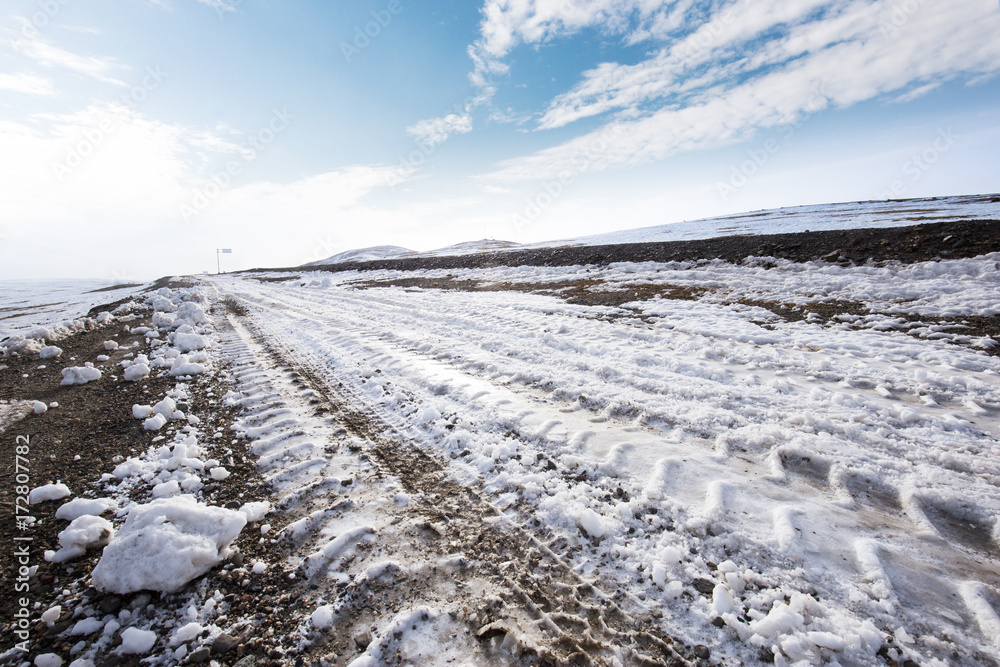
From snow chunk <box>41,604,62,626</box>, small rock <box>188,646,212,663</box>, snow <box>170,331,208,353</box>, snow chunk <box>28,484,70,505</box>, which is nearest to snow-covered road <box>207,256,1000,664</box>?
small rock <box>188,646,212,663</box>

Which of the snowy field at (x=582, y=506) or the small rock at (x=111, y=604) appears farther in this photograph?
the small rock at (x=111, y=604)

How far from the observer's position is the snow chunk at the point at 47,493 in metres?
3.13

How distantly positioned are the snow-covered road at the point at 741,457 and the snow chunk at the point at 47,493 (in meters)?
1.58

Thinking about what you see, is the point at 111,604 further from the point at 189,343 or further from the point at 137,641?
the point at 189,343

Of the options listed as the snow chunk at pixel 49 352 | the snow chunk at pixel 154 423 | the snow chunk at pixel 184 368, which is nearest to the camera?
the snow chunk at pixel 154 423

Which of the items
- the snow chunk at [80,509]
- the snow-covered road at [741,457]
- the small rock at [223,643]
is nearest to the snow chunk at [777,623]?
the snow-covered road at [741,457]

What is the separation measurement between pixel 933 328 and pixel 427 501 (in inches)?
339

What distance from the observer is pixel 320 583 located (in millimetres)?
2371

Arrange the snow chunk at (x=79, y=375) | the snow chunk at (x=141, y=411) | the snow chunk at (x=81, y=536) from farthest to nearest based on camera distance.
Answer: the snow chunk at (x=79, y=375), the snow chunk at (x=141, y=411), the snow chunk at (x=81, y=536)

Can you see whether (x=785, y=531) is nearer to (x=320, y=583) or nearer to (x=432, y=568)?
(x=432, y=568)

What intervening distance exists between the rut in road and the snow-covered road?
2.9 inches

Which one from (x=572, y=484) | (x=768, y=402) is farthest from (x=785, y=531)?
(x=768, y=402)

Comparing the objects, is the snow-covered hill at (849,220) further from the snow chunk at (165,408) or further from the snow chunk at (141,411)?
the snow chunk at (141,411)

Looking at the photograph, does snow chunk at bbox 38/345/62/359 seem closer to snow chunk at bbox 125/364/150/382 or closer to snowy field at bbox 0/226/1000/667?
snowy field at bbox 0/226/1000/667
